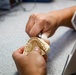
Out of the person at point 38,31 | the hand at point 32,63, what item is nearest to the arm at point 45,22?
the person at point 38,31

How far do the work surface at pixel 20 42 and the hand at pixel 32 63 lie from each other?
0.19 feet

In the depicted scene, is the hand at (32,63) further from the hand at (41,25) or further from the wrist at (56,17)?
the wrist at (56,17)

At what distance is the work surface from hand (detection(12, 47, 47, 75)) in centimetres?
6

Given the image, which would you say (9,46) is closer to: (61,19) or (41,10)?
(61,19)

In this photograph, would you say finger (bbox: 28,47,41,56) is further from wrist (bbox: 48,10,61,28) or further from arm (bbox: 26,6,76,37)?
wrist (bbox: 48,10,61,28)

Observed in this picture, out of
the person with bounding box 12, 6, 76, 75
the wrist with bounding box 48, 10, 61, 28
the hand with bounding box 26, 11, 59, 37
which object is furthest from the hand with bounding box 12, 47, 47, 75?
the wrist with bounding box 48, 10, 61, 28

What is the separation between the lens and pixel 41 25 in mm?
563

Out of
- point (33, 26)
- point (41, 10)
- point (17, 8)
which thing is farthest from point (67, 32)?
point (17, 8)

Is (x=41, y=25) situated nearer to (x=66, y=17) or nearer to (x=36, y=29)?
(x=36, y=29)

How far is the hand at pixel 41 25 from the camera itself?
548mm

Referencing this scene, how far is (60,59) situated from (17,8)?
0.63m

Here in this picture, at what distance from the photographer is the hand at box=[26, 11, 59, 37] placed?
0.55 m

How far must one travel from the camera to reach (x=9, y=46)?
609 mm

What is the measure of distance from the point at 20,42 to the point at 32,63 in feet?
0.81
